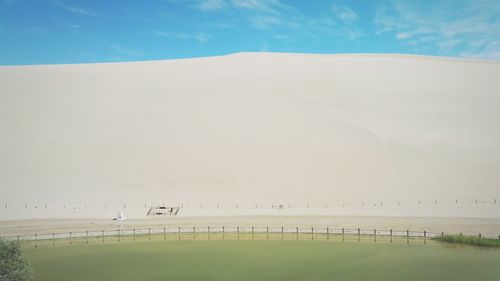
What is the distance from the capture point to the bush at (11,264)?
51.0 ft

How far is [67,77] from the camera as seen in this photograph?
63.0 meters

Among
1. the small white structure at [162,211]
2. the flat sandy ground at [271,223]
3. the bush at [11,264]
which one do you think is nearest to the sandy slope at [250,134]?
the small white structure at [162,211]

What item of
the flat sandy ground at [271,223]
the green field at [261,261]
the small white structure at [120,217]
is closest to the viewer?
the green field at [261,261]

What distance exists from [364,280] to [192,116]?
33719mm

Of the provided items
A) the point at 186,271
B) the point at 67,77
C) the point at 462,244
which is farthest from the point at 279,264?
the point at 67,77

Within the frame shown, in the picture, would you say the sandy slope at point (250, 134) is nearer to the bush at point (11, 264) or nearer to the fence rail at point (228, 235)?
the fence rail at point (228, 235)

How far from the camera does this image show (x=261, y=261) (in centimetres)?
2195

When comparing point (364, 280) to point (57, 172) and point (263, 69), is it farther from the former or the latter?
point (263, 69)

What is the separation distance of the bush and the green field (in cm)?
338

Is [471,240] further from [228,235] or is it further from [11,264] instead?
[11,264]

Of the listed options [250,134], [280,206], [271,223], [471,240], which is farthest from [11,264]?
[250,134]

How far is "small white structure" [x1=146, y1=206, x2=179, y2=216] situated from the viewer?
107 feet

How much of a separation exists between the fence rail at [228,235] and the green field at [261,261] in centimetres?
90

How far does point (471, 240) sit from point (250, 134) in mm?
24895
